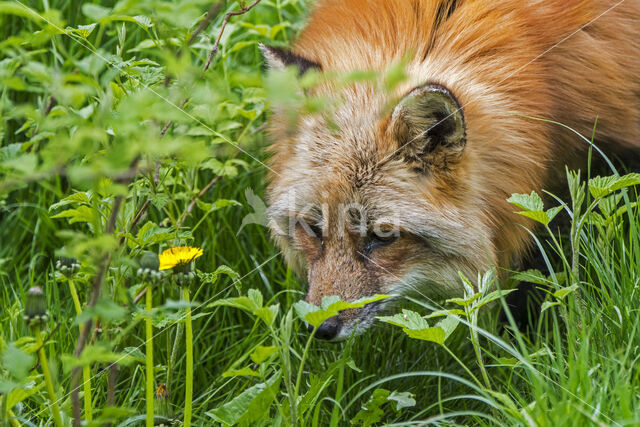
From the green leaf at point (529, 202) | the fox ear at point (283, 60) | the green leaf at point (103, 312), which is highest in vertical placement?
the fox ear at point (283, 60)

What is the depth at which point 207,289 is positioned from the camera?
3.57 meters

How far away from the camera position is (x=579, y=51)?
10.5 feet

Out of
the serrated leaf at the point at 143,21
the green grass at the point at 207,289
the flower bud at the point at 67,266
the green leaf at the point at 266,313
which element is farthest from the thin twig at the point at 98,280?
the serrated leaf at the point at 143,21

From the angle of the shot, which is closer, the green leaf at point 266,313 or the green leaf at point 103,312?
the green leaf at point 103,312

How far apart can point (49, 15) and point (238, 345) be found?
180cm

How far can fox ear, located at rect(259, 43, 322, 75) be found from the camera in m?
3.07

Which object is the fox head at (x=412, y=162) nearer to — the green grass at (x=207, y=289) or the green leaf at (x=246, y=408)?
the green grass at (x=207, y=289)

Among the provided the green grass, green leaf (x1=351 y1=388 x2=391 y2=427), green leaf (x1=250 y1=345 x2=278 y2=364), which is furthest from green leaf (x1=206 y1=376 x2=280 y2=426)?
green leaf (x1=351 y1=388 x2=391 y2=427)

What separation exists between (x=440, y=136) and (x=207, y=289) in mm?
1429

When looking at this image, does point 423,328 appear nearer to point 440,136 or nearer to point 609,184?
point 609,184

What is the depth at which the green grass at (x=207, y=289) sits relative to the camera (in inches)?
70.1

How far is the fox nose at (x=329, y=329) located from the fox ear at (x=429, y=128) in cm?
75

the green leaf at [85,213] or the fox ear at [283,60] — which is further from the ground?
the fox ear at [283,60]

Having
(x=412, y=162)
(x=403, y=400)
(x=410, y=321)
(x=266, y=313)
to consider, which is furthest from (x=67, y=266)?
(x=412, y=162)
